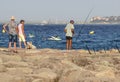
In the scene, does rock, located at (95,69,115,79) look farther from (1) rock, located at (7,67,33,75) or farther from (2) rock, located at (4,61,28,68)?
(2) rock, located at (4,61,28,68)

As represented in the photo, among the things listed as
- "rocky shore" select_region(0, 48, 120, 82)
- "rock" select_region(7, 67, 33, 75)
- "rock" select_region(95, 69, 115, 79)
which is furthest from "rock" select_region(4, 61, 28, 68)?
"rock" select_region(95, 69, 115, 79)

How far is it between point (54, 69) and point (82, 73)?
1714 mm

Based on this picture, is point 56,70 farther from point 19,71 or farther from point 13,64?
point 13,64

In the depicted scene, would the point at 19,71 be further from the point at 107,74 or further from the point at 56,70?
the point at 107,74

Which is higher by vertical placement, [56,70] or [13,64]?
[13,64]

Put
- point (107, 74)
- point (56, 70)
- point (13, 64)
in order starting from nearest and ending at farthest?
point (107, 74) < point (56, 70) < point (13, 64)

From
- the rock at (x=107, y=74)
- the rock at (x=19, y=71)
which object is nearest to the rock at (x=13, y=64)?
the rock at (x=19, y=71)

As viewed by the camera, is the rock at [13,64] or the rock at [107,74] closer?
the rock at [107,74]

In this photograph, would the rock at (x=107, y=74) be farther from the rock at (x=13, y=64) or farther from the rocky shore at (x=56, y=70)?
the rock at (x=13, y=64)

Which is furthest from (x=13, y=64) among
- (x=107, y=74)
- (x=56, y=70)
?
(x=107, y=74)

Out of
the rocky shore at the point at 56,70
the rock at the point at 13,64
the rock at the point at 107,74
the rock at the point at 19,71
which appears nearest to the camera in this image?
the rocky shore at the point at 56,70

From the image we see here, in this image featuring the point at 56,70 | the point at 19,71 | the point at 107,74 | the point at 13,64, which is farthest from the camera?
the point at 13,64

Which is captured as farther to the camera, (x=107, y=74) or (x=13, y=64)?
(x=13, y=64)

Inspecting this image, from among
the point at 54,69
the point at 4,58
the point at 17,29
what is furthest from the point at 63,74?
the point at 17,29
